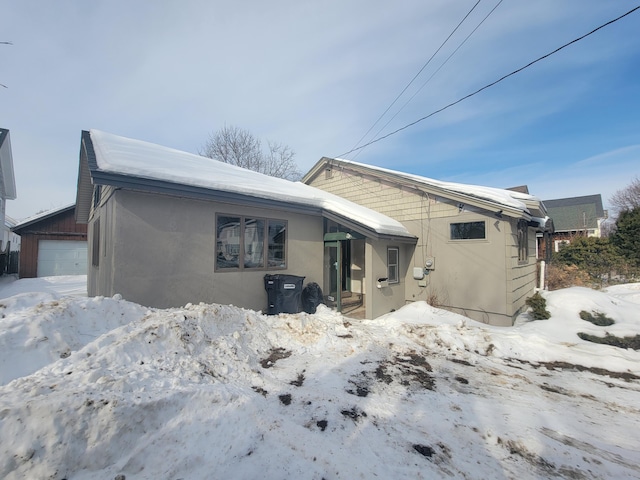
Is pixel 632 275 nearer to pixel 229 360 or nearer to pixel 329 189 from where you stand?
pixel 329 189

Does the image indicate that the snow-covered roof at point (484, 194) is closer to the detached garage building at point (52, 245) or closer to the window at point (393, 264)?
the window at point (393, 264)

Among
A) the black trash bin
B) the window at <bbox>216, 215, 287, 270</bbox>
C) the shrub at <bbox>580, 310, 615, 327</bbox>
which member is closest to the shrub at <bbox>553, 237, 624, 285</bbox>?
the shrub at <bbox>580, 310, 615, 327</bbox>

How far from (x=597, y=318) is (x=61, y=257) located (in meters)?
24.6

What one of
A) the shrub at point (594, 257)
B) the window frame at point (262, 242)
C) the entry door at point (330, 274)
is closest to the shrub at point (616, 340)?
the entry door at point (330, 274)

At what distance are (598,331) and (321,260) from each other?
683 cm

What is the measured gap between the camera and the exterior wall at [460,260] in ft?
27.2

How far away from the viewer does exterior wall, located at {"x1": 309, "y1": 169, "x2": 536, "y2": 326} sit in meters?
→ 8.30

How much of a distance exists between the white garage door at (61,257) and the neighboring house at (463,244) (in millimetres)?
18091

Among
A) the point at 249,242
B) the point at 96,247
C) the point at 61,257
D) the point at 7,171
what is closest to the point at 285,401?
the point at 249,242

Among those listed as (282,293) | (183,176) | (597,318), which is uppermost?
(183,176)

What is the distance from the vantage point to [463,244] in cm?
902

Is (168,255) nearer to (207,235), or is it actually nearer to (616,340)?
(207,235)

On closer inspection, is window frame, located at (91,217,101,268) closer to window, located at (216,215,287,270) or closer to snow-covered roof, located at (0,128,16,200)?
window, located at (216,215,287,270)

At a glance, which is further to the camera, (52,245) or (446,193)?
(52,245)
